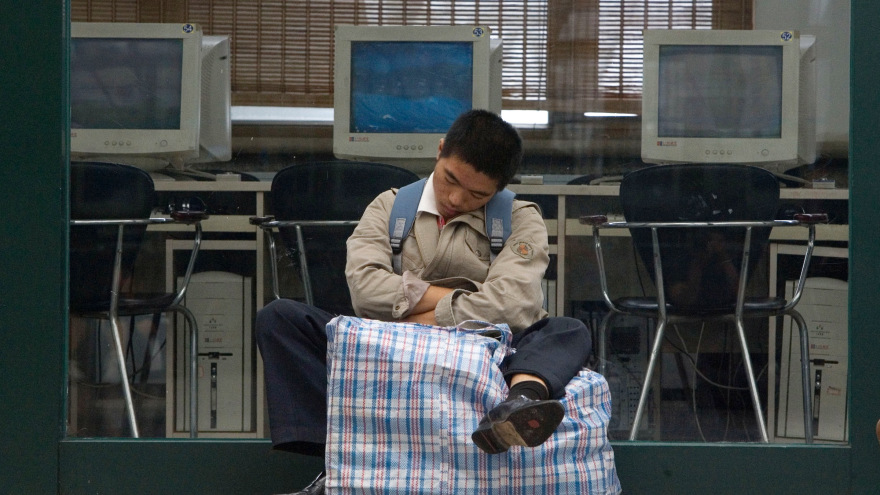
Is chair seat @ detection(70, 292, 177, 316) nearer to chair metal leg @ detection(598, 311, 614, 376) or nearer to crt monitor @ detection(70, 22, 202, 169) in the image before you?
crt monitor @ detection(70, 22, 202, 169)

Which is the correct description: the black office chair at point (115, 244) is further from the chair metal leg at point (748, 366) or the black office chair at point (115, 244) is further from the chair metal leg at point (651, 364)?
the chair metal leg at point (748, 366)

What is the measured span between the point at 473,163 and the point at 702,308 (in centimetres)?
80

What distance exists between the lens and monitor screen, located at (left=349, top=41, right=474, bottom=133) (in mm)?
2344

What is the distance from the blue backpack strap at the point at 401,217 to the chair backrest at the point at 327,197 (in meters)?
0.29

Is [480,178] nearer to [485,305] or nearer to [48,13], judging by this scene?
[485,305]

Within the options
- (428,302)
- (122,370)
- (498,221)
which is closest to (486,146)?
(498,221)

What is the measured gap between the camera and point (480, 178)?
6.24 ft

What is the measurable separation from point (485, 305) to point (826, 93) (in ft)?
3.47

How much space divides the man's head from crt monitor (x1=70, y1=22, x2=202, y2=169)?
0.72 m

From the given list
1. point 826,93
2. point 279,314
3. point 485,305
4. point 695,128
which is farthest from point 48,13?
point 826,93

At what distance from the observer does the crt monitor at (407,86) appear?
2332 millimetres

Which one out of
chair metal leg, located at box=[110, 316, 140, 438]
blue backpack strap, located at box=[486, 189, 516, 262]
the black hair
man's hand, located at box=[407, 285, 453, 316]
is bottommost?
chair metal leg, located at box=[110, 316, 140, 438]

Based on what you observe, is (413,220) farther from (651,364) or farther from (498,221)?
(651,364)

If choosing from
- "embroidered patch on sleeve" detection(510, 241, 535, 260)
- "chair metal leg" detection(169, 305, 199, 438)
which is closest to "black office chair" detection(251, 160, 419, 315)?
"chair metal leg" detection(169, 305, 199, 438)
